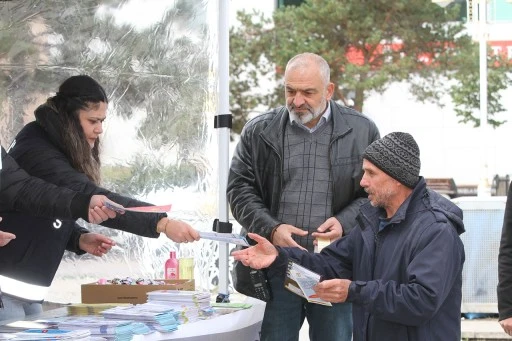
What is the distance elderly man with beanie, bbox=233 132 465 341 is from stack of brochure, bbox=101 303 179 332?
458 mm

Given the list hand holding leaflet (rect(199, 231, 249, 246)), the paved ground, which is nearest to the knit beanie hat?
hand holding leaflet (rect(199, 231, 249, 246))

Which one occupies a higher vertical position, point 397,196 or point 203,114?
point 203,114

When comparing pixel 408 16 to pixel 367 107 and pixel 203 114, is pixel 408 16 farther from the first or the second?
pixel 203 114

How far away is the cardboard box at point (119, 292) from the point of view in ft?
15.3

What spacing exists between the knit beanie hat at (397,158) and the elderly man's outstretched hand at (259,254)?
22.3 inches

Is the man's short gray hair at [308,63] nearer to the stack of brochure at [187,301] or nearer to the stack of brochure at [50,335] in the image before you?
the stack of brochure at [187,301]

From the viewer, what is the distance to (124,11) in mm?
5270

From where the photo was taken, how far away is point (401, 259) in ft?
12.7

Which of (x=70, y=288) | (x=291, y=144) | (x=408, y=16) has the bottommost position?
(x=70, y=288)

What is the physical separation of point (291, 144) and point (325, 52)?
78.0 ft

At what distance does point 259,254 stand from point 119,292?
81 centimetres

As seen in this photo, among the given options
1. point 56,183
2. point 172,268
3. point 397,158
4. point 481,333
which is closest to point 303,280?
point 397,158

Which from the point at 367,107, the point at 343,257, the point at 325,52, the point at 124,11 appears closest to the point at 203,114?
the point at 124,11

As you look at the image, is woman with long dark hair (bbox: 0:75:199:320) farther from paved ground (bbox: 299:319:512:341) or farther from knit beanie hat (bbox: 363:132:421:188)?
paved ground (bbox: 299:319:512:341)
